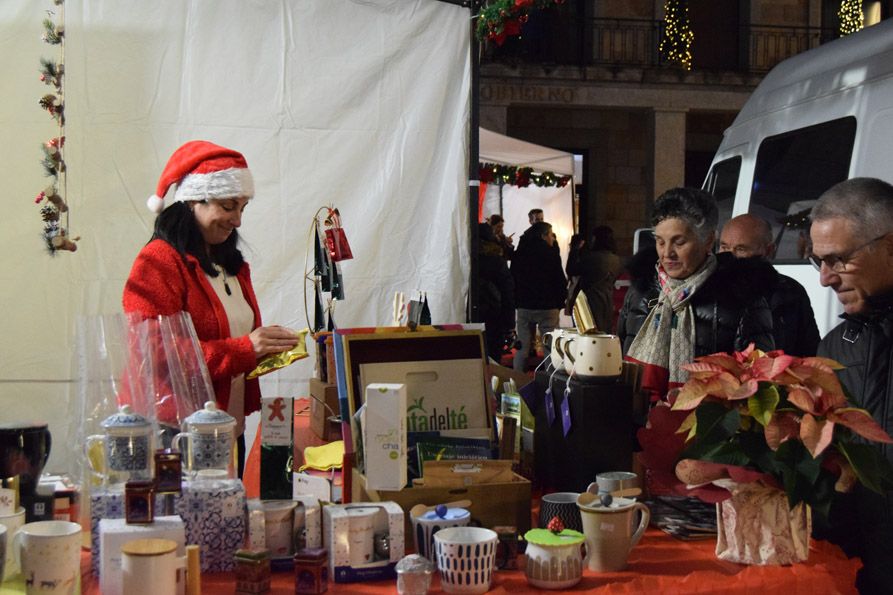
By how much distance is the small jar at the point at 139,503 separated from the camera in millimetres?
1544

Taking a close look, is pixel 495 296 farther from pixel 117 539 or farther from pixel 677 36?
pixel 677 36

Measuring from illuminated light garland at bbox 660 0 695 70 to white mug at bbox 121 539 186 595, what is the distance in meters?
17.0

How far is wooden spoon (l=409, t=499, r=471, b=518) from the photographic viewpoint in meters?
1.75

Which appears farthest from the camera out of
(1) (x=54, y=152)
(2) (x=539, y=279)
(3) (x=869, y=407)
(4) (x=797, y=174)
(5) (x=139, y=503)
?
(2) (x=539, y=279)

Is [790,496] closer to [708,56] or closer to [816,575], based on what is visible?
[816,575]

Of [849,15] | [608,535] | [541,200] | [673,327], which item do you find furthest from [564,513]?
[849,15]

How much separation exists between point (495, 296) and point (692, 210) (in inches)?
172

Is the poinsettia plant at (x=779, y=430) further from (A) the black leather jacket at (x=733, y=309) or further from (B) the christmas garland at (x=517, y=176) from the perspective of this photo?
(B) the christmas garland at (x=517, y=176)

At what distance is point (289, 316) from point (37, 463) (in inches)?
91.6

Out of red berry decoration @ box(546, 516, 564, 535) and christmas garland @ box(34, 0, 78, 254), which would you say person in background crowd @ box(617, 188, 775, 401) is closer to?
red berry decoration @ box(546, 516, 564, 535)

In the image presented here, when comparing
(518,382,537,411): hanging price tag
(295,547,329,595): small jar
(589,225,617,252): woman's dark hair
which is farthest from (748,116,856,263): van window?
(295,547,329,595): small jar

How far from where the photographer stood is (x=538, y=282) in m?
8.82

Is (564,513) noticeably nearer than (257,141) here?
Yes

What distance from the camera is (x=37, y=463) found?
171cm
